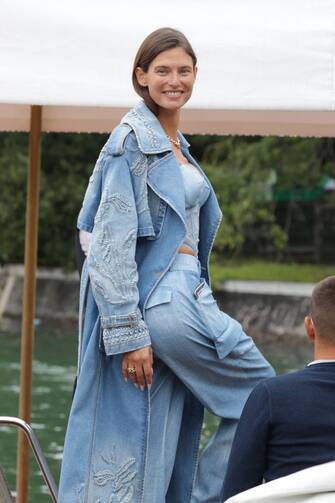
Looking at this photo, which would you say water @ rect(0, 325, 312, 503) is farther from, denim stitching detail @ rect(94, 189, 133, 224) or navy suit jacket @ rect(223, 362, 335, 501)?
navy suit jacket @ rect(223, 362, 335, 501)

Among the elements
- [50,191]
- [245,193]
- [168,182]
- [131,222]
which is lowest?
[50,191]

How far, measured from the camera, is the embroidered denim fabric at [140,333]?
3527 mm

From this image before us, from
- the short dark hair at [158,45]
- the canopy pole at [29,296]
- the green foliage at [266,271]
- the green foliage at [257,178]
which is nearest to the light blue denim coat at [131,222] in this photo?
the short dark hair at [158,45]

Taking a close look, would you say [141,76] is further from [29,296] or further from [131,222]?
[29,296]

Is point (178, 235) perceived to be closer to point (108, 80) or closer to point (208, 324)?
point (208, 324)

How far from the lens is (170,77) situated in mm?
3584

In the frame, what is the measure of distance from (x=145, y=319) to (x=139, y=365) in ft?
0.40

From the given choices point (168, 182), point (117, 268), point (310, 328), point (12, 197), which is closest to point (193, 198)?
point (168, 182)

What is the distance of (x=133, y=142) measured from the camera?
3604 mm

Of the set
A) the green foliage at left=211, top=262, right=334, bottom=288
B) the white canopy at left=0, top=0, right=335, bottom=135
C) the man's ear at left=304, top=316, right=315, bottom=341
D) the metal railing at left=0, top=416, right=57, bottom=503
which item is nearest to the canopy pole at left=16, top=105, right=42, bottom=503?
the metal railing at left=0, top=416, right=57, bottom=503

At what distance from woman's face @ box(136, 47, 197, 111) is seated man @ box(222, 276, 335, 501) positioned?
0.83 m

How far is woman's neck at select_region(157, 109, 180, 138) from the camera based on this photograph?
12.2ft

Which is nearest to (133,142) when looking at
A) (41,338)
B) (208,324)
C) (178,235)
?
(178,235)


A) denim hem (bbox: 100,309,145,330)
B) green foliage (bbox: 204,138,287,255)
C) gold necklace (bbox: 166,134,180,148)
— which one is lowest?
green foliage (bbox: 204,138,287,255)
